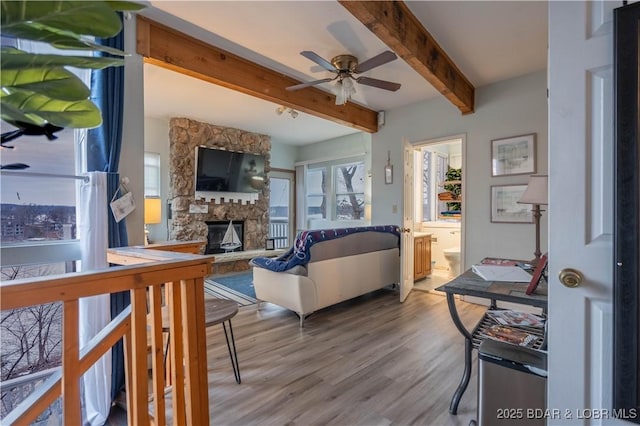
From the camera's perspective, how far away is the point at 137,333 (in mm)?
967

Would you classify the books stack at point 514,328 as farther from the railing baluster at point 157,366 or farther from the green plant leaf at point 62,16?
the green plant leaf at point 62,16

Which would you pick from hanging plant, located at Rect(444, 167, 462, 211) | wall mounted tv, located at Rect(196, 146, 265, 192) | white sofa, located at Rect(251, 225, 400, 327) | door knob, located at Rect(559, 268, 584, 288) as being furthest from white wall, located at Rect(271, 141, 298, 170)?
door knob, located at Rect(559, 268, 584, 288)

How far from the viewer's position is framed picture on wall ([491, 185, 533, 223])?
11.1 ft

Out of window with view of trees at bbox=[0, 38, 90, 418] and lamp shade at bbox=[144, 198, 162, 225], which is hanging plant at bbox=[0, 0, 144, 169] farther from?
lamp shade at bbox=[144, 198, 162, 225]

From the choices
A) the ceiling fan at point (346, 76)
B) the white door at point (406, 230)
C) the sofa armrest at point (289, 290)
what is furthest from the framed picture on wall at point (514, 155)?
the sofa armrest at point (289, 290)

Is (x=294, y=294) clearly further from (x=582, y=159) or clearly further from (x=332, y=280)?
(x=582, y=159)

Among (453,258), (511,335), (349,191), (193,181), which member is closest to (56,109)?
(511,335)

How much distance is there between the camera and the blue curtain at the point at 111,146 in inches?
71.8

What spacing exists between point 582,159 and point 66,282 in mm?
1597

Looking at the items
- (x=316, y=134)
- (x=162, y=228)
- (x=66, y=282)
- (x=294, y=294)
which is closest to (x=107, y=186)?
(x=66, y=282)

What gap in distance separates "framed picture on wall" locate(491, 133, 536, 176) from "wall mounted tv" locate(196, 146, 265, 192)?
423 centimetres

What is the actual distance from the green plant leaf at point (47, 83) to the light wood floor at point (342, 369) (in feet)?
5.74

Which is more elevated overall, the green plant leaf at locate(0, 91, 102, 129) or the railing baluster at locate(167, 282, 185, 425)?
the green plant leaf at locate(0, 91, 102, 129)

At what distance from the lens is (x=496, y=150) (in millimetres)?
3578
